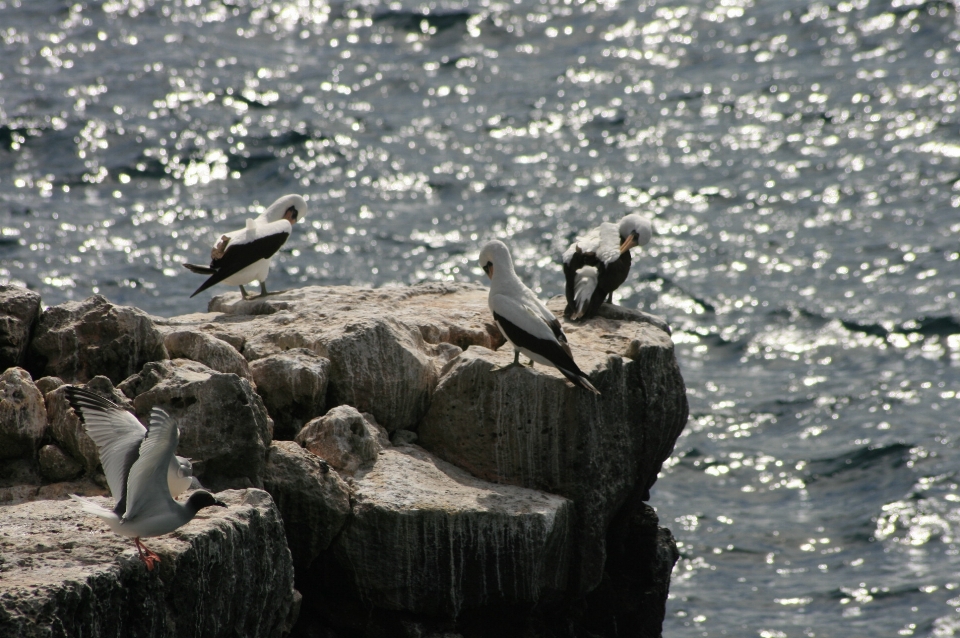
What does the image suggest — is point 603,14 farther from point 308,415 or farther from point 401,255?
point 308,415

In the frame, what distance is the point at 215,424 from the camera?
23.1 feet

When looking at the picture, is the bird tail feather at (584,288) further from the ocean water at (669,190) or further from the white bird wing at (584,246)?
the ocean water at (669,190)

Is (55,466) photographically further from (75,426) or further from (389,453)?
(389,453)

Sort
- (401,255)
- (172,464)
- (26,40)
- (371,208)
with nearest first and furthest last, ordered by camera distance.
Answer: (172,464) → (401,255) → (371,208) → (26,40)

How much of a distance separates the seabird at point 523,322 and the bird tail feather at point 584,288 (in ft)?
2.85

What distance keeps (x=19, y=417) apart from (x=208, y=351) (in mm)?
1456

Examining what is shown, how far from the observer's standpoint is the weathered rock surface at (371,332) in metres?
8.28

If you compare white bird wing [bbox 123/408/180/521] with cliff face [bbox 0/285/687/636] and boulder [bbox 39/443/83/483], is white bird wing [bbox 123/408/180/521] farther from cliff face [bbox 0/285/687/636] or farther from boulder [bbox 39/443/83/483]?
boulder [bbox 39/443/83/483]

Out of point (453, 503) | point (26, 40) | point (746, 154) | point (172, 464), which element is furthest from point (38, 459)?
point (26, 40)

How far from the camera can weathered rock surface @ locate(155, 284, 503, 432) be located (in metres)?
8.28

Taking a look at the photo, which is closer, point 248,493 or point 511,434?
point 248,493

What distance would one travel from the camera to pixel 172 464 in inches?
243

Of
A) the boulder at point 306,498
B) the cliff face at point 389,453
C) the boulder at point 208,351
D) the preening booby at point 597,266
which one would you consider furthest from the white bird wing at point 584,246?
the boulder at point 306,498

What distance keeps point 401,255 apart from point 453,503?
12888mm
